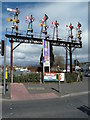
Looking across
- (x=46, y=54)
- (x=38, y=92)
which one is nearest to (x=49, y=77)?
(x=46, y=54)

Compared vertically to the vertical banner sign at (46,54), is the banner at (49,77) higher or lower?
lower

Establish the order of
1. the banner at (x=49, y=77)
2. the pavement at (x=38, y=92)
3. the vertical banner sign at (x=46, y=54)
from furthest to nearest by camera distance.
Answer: the vertical banner sign at (x=46, y=54)
the banner at (x=49, y=77)
the pavement at (x=38, y=92)

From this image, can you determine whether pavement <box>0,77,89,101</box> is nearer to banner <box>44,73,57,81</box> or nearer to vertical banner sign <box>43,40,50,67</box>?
banner <box>44,73,57,81</box>

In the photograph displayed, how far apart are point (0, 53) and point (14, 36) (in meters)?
11.0

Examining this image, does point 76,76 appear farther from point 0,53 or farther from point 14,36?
point 0,53

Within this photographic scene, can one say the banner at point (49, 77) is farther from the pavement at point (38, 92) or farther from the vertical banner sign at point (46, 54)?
the pavement at point (38, 92)

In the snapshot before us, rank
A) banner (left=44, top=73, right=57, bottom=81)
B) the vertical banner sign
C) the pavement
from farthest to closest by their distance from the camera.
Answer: the vertical banner sign < banner (left=44, top=73, right=57, bottom=81) < the pavement

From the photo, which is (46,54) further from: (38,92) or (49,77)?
(38,92)

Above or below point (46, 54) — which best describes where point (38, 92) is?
below

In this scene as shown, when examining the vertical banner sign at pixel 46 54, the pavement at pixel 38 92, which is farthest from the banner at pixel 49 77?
the pavement at pixel 38 92

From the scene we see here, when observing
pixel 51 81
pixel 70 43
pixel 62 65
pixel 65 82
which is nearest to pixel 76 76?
pixel 65 82

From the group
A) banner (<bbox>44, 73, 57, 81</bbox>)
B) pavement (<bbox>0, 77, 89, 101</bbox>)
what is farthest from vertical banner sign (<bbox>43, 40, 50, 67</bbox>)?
pavement (<bbox>0, 77, 89, 101</bbox>)

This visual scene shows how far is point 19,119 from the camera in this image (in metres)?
6.60

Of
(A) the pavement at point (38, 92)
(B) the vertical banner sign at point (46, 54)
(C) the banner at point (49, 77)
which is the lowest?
(A) the pavement at point (38, 92)
